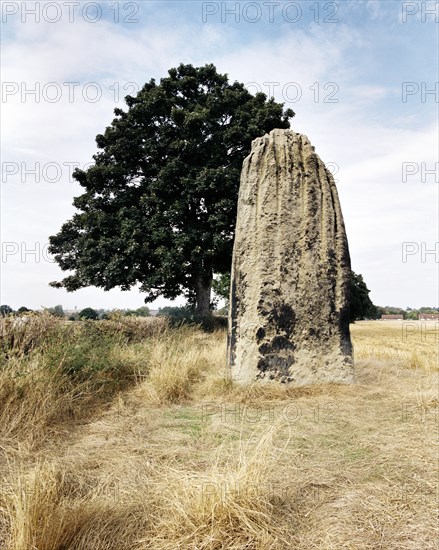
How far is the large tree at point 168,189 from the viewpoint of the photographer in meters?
14.6

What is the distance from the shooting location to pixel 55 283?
17.0 metres

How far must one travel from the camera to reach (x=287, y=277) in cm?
617

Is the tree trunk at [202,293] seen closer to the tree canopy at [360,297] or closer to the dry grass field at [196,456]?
the dry grass field at [196,456]

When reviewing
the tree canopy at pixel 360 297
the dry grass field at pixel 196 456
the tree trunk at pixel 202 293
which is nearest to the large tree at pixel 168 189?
the tree trunk at pixel 202 293

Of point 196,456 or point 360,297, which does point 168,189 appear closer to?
point 196,456

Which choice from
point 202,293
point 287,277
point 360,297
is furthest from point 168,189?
point 360,297

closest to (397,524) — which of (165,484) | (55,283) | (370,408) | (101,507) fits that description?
(165,484)

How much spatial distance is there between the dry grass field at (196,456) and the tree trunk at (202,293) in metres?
9.38

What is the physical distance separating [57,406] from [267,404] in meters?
2.45

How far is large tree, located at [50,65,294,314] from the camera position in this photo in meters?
14.6

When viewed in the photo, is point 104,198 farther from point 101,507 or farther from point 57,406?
point 101,507

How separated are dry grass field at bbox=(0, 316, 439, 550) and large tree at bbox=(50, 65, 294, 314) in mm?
7860

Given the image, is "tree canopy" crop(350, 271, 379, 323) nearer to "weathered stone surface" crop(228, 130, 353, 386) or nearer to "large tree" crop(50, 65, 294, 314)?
"large tree" crop(50, 65, 294, 314)

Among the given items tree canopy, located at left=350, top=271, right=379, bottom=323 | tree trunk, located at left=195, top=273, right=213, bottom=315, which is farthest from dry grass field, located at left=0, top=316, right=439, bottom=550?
tree canopy, located at left=350, top=271, right=379, bottom=323
